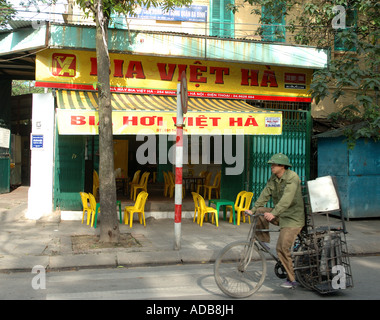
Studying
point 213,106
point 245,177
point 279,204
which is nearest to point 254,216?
point 279,204

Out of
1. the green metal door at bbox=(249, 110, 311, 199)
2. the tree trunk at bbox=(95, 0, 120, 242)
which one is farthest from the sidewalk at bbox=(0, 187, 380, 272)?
the green metal door at bbox=(249, 110, 311, 199)

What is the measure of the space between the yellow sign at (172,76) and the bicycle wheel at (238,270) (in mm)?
6926

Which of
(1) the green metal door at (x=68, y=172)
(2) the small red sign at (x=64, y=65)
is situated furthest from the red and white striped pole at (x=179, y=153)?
(2) the small red sign at (x=64, y=65)

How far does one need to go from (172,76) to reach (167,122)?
7.62ft

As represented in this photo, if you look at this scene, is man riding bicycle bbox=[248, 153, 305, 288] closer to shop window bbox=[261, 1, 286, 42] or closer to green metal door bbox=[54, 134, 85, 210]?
green metal door bbox=[54, 134, 85, 210]

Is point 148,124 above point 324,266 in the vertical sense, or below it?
above

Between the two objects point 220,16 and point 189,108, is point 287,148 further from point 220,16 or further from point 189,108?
point 220,16

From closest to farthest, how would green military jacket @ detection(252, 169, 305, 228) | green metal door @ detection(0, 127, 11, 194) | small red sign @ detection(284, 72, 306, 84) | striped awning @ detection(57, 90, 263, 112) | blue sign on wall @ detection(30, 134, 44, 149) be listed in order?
green military jacket @ detection(252, 169, 305, 228) → striped awning @ detection(57, 90, 263, 112) → blue sign on wall @ detection(30, 134, 44, 149) → small red sign @ detection(284, 72, 306, 84) → green metal door @ detection(0, 127, 11, 194)

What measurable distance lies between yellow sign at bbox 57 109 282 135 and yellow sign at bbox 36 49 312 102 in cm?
191

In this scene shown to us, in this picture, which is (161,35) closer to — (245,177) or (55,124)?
(55,124)

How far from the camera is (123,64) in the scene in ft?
35.6

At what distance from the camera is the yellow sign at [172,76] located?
10.3 meters

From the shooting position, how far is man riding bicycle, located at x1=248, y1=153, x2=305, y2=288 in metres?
4.98

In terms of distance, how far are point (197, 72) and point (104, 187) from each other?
4963 mm
